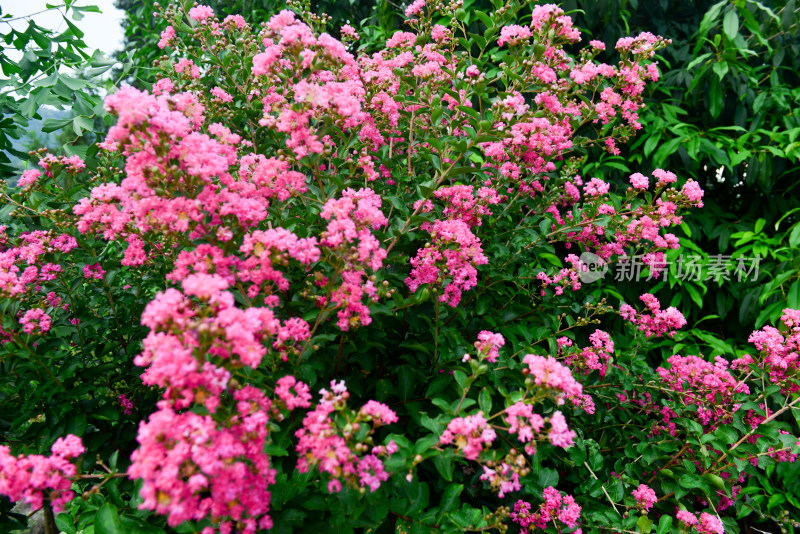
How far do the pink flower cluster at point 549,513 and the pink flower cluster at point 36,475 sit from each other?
1.47m

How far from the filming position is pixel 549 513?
5.91 feet

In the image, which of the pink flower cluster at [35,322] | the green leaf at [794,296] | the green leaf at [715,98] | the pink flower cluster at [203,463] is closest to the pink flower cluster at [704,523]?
the green leaf at [794,296]

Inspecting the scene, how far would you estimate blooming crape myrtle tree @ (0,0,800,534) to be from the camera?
112cm

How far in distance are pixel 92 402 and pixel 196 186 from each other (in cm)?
111

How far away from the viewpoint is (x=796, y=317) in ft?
7.38

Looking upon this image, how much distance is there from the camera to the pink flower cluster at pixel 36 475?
1.05 m

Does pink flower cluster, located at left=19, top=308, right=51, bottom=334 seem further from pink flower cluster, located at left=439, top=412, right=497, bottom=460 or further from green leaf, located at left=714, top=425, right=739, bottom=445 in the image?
green leaf, located at left=714, top=425, right=739, bottom=445

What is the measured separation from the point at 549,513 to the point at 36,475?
1.68m

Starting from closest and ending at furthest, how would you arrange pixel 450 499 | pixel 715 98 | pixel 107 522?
pixel 107 522
pixel 450 499
pixel 715 98

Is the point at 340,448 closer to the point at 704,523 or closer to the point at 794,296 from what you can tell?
the point at 704,523

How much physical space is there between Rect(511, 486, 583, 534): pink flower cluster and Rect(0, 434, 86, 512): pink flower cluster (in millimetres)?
1475

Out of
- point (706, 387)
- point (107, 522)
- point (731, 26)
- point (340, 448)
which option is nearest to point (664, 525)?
point (706, 387)

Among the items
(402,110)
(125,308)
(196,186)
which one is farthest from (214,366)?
(402,110)

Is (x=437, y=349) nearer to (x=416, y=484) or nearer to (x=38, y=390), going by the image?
(x=416, y=484)
